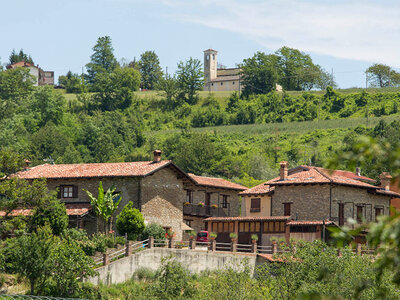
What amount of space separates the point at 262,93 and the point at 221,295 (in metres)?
108

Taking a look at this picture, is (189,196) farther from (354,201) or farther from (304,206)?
(354,201)

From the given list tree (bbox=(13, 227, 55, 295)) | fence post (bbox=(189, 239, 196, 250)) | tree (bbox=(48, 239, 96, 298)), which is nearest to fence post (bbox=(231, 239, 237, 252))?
fence post (bbox=(189, 239, 196, 250))

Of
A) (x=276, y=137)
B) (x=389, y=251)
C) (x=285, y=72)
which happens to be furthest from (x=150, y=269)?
(x=285, y=72)

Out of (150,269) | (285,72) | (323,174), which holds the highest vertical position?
(285,72)

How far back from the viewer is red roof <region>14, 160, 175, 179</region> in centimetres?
5556

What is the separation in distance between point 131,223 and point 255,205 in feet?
43.0

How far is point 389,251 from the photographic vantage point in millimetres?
8391

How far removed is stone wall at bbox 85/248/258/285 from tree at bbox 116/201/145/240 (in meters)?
2.12

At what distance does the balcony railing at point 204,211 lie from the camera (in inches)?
2479

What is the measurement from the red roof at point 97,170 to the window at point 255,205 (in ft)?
26.7

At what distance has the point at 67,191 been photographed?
57625 millimetres

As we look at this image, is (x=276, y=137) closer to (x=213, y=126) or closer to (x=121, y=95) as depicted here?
(x=213, y=126)

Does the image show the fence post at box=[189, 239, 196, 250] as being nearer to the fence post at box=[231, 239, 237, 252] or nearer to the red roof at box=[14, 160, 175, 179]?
the fence post at box=[231, 239, 237, 252]

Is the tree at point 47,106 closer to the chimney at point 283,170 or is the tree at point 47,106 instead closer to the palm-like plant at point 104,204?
the chimney at point 283,170
